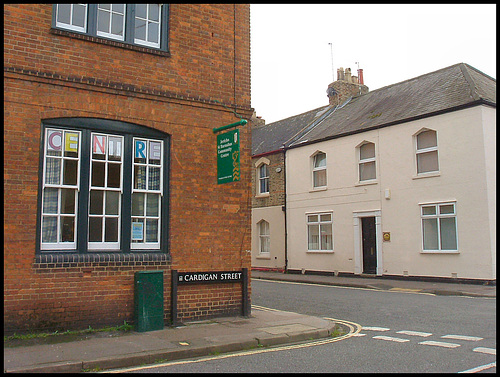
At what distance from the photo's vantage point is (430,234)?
1900 cm

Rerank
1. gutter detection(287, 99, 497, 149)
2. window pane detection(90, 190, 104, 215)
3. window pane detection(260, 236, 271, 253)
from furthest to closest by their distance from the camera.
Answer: window pane detection(260, 236, 271, 253) → gutter detection(287, 99, 497, 149) → window pane detection(90, 190, 104, 215)

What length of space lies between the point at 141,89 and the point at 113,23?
1376mm

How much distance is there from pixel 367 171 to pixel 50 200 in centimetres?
1577

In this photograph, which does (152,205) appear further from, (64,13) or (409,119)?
(409,119)

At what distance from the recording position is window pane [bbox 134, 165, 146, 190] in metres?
9.52

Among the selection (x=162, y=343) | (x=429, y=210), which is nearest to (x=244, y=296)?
(x=162, y=343)

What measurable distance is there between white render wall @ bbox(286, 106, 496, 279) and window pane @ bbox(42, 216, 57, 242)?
564 inches

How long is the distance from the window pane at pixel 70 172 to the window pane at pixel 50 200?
26 centimetres

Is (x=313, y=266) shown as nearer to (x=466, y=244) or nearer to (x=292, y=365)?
(x=466, y=244)

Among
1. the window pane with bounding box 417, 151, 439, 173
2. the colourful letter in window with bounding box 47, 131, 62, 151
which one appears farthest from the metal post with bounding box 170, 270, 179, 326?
the window pane with bounding box 417, 151, 439, 173

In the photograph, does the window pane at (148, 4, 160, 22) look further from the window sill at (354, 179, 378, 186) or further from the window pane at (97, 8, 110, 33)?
the window sill at (354, 179, 378, 186)

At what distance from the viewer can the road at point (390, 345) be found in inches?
254

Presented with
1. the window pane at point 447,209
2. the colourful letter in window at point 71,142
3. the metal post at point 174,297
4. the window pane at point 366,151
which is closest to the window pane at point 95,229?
the colourful letter in window at point 71,142

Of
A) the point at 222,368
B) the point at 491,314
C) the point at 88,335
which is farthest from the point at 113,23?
the point at 491,314
